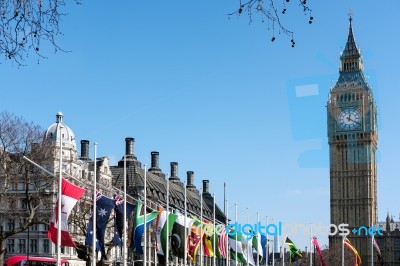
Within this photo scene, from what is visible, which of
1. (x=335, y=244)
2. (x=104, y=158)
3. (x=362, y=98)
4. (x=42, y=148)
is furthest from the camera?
(x=362, y=98)

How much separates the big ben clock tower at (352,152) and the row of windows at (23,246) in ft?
238

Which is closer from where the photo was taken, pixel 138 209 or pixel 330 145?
pixel 138 209

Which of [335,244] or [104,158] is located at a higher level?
[104,158]

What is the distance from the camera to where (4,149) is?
48.8m

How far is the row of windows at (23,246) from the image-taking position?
83812 mm

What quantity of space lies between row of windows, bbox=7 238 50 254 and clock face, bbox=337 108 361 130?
77.2 m

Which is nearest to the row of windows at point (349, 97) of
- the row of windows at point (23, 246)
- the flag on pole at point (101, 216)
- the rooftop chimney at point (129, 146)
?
the rooftop chimney at point (129, 146)

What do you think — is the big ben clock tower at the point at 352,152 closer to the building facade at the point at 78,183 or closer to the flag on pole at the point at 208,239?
the building facade at the point at 78,183

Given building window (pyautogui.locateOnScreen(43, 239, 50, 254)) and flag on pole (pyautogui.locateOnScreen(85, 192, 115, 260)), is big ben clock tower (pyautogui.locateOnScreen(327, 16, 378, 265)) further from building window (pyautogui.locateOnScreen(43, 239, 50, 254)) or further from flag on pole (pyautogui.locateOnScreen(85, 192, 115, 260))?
flag on pole (pyautogui.locateOnScreen(85, 192, 115, 260))

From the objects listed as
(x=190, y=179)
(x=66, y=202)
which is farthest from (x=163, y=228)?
(x=190, y=179)

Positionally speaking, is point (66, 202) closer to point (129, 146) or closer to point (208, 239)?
point (208, 239)

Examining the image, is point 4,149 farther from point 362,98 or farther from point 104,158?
point 362,98

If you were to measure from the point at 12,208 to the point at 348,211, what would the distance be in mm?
99172

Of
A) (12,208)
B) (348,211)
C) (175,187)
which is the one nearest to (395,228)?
(348,211)
